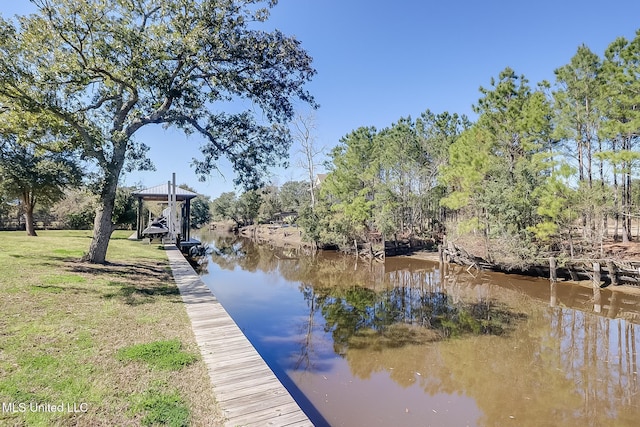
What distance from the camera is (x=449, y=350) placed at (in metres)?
7.54

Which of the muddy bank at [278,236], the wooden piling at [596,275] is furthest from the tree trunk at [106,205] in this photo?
the muddy bank at [278,236]

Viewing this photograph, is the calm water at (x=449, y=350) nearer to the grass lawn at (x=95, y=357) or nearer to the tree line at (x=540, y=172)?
the grass lawn at (x=95, y=357)

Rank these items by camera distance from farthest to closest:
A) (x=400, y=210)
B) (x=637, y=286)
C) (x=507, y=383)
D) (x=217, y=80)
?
1. (x=400, y=210)
2. (x=637, y=286)
3. (x=217, y=80)
4. (x=507, y=383)

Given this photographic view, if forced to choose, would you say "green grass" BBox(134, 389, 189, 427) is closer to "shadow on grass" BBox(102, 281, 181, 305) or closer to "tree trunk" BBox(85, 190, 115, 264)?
"shadow on grass" BBox(102, 281, 181, 305)

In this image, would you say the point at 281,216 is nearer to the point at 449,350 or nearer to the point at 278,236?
the point at 278,236

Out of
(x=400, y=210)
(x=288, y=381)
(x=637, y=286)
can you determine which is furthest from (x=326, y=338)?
(x=400, y=210)

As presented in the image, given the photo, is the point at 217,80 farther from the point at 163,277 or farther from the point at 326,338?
the point at 326,338

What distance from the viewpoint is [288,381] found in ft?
19.9

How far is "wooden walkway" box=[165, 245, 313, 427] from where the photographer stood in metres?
3.49

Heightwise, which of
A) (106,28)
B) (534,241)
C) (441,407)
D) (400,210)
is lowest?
(441,407)

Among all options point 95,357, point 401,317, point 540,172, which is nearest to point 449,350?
point 401,317

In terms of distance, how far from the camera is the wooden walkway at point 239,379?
11.5 feet

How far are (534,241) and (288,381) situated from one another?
15249 mm

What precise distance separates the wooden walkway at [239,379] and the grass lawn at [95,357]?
0.53 feet
